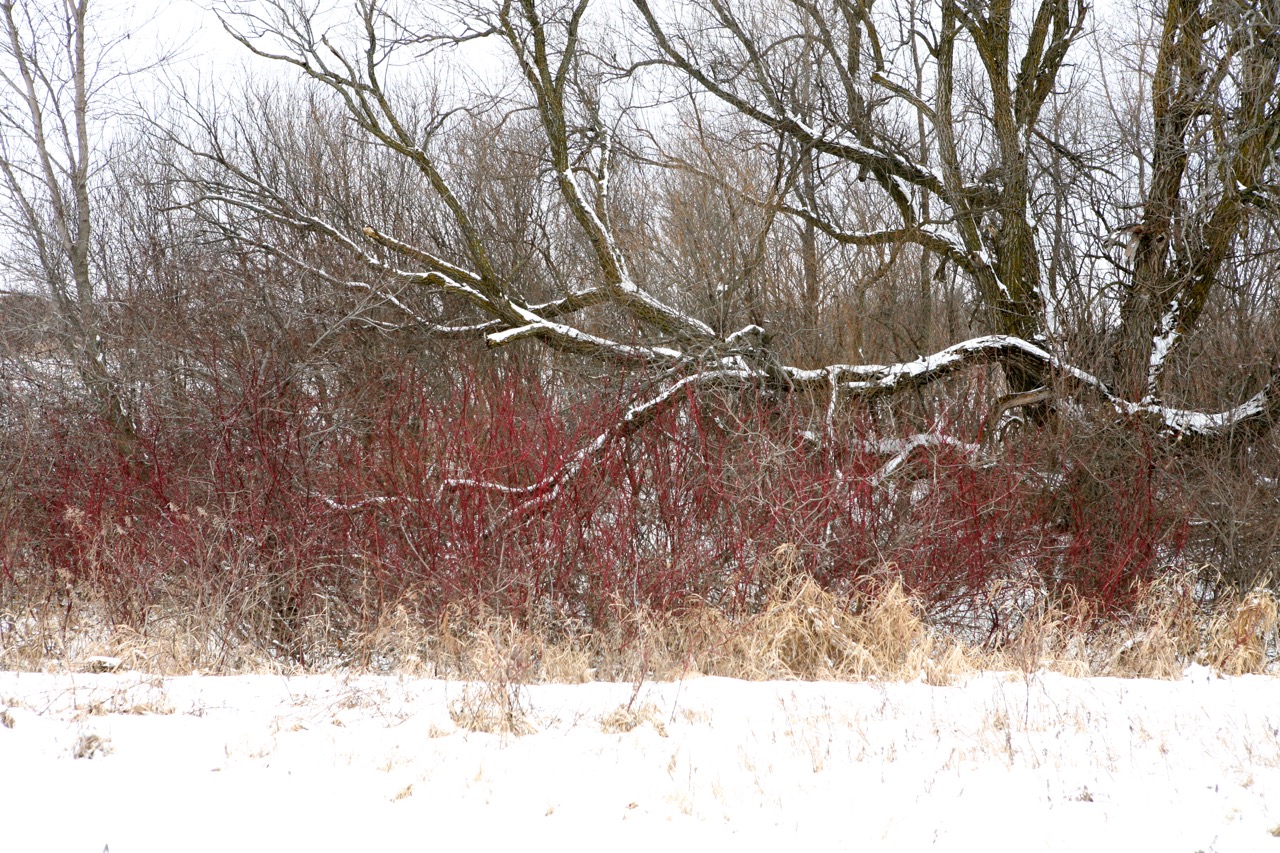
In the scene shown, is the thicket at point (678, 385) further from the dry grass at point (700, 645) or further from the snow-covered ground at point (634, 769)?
the snow-covered ground at point (634, 769)

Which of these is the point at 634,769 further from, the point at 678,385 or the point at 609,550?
the point at 678,385

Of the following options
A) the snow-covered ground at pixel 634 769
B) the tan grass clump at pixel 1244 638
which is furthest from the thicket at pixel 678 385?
the snow-covered ground at pixel 634 769

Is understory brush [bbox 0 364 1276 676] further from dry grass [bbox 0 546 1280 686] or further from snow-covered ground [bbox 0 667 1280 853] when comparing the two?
snow-covered ground [bbox 0 667 1280 853]

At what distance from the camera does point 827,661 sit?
628 cm

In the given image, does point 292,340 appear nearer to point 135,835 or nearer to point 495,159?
point 495,159

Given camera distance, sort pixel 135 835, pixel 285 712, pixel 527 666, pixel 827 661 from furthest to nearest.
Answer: pixel 827 661 < pixel 527 666 < pixel 285 712 < pixel 135 835

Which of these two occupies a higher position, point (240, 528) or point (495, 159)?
point (495, 159)

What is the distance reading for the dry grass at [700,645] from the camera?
19.7 feet

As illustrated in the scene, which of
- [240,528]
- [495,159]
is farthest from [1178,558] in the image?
[495,159]

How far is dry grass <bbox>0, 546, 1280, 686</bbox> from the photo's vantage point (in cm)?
601

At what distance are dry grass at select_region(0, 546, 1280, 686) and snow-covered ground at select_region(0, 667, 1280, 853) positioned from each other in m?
0.75

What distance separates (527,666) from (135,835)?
104 inches

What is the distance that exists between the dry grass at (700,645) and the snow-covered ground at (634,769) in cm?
75

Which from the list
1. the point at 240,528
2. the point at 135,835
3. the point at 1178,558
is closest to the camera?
the point at 135,835
